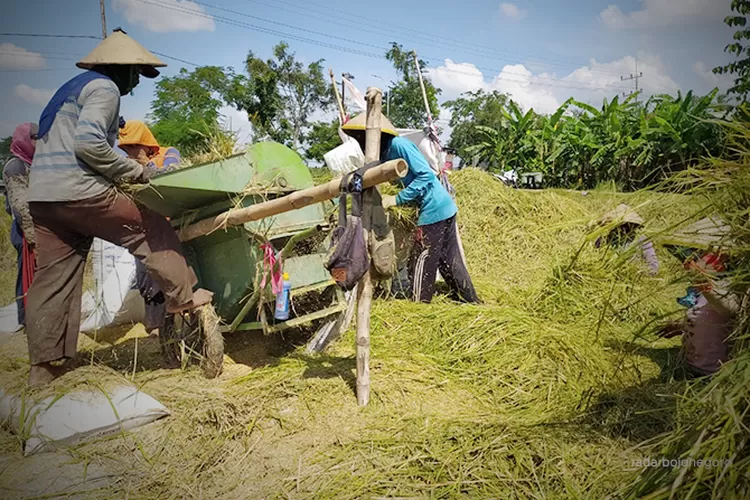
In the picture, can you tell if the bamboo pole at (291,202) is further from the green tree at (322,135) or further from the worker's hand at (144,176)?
the green tree at (322,135)

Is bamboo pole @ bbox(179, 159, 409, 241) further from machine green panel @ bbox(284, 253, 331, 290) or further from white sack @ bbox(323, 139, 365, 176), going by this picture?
white sack @ bbox(323, 139, 365, 176)

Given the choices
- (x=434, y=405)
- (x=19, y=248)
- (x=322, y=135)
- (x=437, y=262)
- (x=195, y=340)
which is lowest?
(x=434, y=405)

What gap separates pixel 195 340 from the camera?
3879 mm

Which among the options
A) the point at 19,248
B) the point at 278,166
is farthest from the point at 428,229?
the point at 19,248

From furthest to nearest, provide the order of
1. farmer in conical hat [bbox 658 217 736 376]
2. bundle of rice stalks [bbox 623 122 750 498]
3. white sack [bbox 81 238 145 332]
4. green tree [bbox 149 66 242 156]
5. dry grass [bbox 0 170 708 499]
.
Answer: green tree [bbox 149 66 242 156], white sack [bbox 81 238 145 332], dry grass [bbox 0 170 708 499], farmer in conical hat [bbox 658 217 736 376], bundle of rice stalks [bbox 623 122 750 498]

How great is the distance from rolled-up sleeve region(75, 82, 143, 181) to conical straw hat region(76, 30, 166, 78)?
28cm

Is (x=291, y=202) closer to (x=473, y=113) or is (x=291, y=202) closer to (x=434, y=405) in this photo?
(x=434, y=405)

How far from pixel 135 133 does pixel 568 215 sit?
20.4 ft

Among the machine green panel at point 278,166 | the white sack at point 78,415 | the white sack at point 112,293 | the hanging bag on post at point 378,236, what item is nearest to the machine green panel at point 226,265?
the machine green panel at point 278,166

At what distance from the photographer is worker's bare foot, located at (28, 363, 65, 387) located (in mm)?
3209

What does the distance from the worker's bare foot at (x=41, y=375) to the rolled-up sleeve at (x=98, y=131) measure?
135 centimetres

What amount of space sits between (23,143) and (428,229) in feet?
11.8

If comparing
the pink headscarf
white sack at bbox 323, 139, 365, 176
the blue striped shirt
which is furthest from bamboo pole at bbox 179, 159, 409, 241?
white sack at bbox 323, 139, 365, 176

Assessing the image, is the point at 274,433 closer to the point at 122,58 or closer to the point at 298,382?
the point at 298,382
